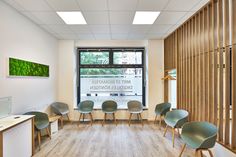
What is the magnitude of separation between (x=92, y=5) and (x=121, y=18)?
990mm

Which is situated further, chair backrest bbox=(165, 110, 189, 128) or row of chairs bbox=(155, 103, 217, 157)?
chair backrest bbox=(165, 110, 189, 128)

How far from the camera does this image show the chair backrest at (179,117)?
417 cm

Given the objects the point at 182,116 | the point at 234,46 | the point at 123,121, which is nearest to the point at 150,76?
the point at 123,121

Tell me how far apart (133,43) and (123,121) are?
3.16 m

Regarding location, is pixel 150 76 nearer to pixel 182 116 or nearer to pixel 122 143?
pixel 182 116

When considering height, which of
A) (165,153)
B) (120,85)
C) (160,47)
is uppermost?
(160,47)

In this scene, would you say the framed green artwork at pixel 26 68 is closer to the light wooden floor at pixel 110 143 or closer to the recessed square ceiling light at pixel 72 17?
the recessed square ceiling light at pixel 72 17

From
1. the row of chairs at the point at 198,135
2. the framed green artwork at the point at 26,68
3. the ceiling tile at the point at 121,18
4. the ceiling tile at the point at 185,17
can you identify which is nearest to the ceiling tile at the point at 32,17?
the framed green artwork at the point at 26,68

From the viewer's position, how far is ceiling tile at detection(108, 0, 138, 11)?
350 centimetres

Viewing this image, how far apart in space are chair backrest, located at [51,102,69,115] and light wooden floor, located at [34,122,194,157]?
0.58 m

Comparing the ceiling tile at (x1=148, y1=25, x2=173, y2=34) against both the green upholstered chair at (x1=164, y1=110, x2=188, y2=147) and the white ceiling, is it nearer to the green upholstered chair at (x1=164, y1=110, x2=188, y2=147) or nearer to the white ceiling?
the white ceiling

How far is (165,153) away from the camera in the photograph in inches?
151

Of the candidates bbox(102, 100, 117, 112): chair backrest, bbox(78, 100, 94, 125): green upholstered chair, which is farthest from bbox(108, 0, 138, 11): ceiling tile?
bbox(78, 100, 94, 125): green upholstered chair

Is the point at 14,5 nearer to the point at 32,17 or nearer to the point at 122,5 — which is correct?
the point at 32,17
